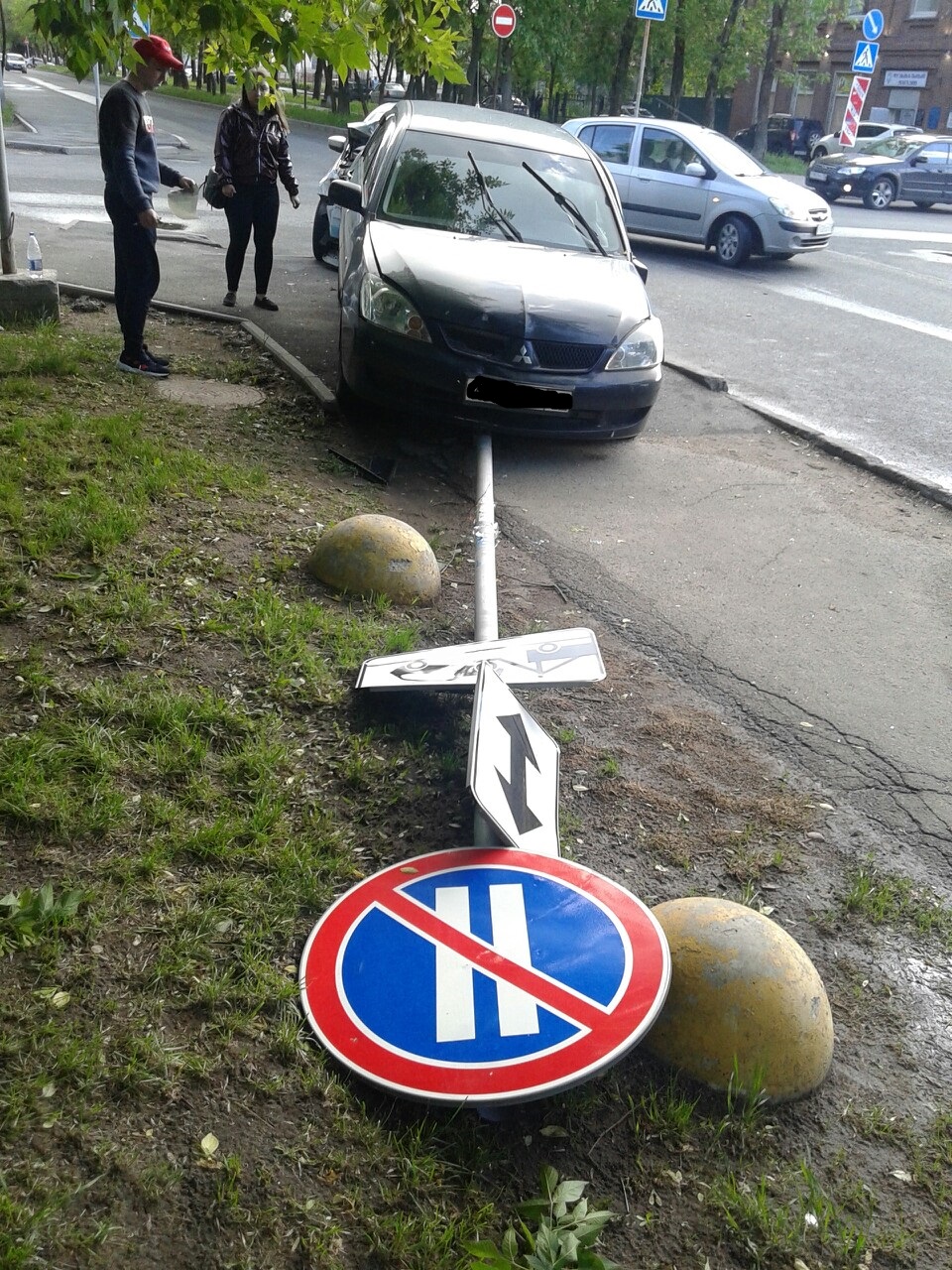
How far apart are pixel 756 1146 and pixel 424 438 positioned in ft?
17.9

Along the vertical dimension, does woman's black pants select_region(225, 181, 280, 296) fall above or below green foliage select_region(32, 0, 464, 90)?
below

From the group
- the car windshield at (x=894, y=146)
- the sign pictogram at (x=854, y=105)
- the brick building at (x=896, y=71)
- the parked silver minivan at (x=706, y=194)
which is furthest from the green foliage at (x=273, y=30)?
the brick building at (x=896, y=71)

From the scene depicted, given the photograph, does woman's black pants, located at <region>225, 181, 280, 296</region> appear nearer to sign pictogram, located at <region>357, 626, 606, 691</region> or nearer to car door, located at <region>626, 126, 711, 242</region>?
sign pictogram, located at <region>357, 626, 606, 691</region>

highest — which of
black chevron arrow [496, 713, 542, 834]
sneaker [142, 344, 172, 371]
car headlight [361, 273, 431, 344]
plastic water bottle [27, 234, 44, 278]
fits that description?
car headlight [361, 273, 431, 344]

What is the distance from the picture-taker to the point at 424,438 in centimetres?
729

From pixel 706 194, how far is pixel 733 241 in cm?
84

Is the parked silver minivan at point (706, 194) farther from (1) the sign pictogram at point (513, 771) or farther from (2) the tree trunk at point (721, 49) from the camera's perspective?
(2) the tree trunk at point (721, 49)

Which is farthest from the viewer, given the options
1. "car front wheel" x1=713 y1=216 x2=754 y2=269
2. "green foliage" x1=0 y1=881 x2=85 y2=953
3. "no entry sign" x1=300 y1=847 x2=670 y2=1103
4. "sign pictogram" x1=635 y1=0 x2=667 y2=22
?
"sign pictogram" x1=635 y1=0 x2=667 y2=22

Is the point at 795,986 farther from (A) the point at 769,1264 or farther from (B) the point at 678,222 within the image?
(B) the point at 678,222

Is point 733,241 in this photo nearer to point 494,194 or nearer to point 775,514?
point 494,194

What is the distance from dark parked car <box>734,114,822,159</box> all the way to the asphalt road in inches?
1226

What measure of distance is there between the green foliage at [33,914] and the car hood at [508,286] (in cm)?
449

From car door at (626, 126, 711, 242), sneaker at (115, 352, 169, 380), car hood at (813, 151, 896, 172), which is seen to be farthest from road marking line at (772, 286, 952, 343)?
car hood at (813, 151, 896, 172)

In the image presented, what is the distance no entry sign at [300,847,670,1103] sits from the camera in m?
2.48
